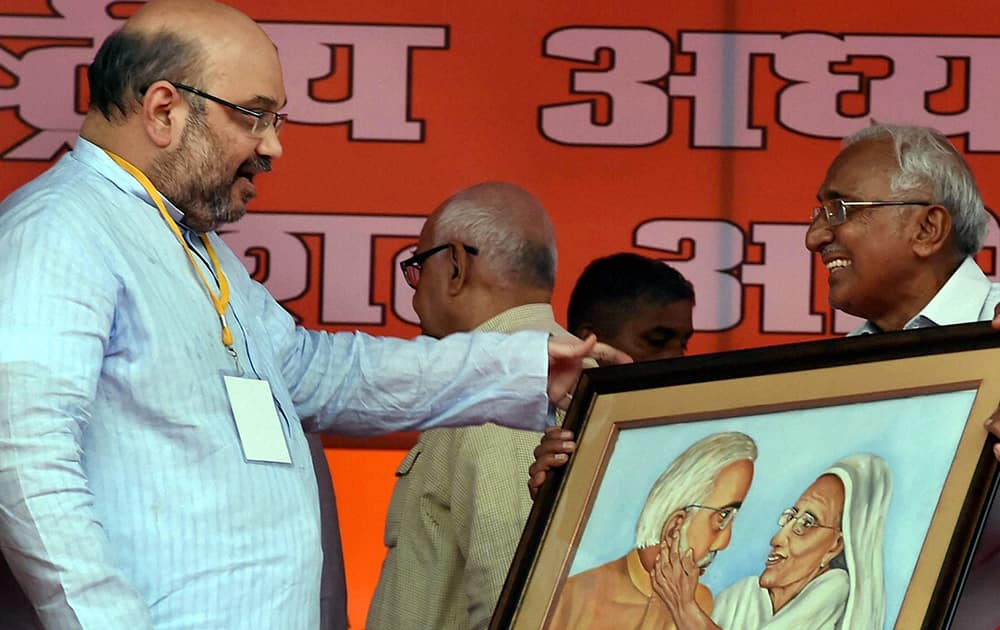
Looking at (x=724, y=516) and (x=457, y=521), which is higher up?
(x=724, y=516)

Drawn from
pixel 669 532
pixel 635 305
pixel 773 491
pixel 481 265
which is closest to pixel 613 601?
pixel 669 532

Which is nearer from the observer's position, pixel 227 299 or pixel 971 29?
pixel 227 299

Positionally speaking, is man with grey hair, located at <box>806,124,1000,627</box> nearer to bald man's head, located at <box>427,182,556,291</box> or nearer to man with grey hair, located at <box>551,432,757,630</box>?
man with grey hair, located at <box>551,432,757,630</box>

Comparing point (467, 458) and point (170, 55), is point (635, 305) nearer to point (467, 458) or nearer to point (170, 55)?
point (467, 458)

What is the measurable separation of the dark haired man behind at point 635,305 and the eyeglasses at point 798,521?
1748mm

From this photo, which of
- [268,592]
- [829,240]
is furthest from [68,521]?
[829,240]

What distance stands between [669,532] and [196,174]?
87 cm

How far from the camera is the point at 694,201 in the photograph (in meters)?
4.36

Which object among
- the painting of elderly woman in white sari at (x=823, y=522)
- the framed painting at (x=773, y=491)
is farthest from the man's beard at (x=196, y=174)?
the painting of elderly woman in white sari at (x=823, y=522)

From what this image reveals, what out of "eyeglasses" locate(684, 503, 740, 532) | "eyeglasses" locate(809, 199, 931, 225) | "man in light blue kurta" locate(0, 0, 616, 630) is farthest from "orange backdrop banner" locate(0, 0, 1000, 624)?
"eyeglasses" locate(684, 503, 740, 532)

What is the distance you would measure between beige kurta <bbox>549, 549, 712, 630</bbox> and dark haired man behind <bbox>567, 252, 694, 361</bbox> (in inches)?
62.5

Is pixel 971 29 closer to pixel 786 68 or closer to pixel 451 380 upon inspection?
pixel 786 68

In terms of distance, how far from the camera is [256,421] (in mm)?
2490

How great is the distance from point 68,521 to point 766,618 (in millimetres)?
937
